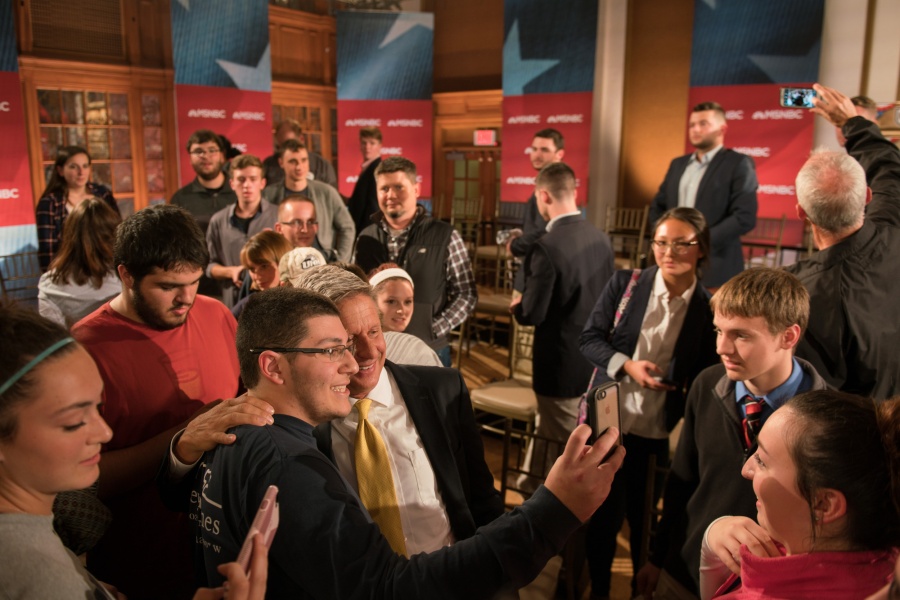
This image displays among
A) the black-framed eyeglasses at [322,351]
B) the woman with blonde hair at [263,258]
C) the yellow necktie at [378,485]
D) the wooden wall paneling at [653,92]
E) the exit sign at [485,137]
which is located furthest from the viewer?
the exit sign at [485,137]

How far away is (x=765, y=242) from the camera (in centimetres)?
692

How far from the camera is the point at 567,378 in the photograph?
10.5ft

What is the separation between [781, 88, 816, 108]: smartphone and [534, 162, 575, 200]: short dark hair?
3.24 feet

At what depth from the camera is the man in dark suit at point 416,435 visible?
151 cm

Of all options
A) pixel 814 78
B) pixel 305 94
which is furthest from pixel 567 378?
pixel 305 94

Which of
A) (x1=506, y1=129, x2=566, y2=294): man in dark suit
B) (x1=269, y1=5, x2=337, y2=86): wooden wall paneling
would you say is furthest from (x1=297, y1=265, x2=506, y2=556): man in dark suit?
(x1=269, y1=5, x2=337, y2=86): wooden wall paneling

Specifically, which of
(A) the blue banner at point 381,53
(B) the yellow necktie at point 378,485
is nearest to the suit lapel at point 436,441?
(B) the yellow necktie at point 378,485

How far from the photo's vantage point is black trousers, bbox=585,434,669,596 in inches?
103

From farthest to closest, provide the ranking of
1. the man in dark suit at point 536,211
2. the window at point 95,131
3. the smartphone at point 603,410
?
the window at point 95,131
the man in dark suit at point 536,211
the smartphone at point 603,410

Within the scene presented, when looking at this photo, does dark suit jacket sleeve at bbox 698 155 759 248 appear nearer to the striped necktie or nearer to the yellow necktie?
the striped necktie

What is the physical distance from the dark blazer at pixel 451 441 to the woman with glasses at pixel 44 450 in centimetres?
56

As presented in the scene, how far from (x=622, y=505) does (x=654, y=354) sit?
61cm

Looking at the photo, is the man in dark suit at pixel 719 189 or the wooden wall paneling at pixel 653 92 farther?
the wooden wall paneling at pixel 653 92

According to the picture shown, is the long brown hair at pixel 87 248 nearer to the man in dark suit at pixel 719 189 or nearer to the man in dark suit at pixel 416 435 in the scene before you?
the man in dark suit at pixel 416 435
